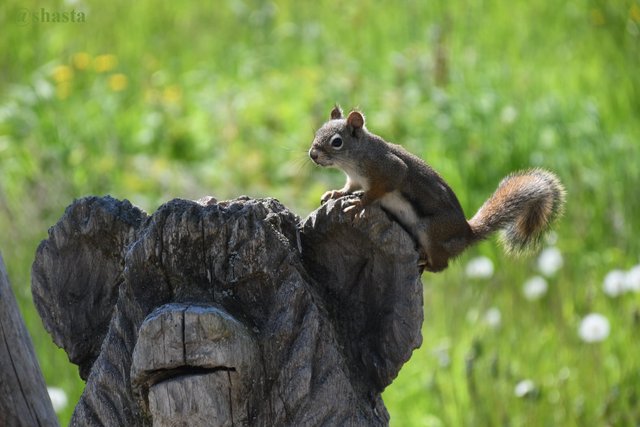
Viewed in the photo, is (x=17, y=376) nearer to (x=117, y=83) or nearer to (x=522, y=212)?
(x=522, y=212)

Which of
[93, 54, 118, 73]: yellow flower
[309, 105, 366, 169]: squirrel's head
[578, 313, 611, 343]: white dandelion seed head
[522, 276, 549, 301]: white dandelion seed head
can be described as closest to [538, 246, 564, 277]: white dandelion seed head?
[522, 276, 549, 301]: white dandelion seed head

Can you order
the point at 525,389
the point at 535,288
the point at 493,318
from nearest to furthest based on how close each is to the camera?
the point at 525,389 < the point at 493,318 < the point at 535,288

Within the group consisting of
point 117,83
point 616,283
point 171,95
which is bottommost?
point 616,283

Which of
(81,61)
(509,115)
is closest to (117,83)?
(81,61)

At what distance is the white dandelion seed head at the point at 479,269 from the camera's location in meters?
4.43

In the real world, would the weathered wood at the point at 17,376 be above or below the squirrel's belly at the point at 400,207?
below

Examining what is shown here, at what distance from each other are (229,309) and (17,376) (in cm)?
61

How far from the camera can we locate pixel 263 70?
696cm

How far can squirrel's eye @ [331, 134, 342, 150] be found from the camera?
3006mm

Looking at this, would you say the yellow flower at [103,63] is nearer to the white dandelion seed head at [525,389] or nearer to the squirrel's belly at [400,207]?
the white dandelion seed head at [525,389]

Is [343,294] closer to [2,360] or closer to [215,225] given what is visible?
[215,225]

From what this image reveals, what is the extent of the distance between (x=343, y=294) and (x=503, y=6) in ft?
18.0

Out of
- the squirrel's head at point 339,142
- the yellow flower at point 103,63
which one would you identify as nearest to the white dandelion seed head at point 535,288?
the squirrel's head at point 339,142

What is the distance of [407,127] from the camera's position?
→ 20.5 feet
